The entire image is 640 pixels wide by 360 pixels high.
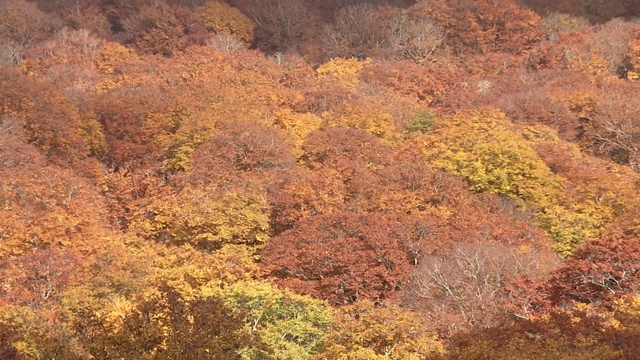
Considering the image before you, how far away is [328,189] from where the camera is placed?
54.1m

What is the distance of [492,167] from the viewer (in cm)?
5919

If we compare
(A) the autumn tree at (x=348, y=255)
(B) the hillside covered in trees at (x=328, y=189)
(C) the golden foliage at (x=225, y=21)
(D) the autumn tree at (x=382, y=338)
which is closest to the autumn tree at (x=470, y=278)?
(B) the hillside covered in trees at (x=328, y=189)

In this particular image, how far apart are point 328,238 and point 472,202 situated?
536 inches

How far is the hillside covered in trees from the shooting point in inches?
1184

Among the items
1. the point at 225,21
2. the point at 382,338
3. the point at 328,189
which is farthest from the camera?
the point at 225,21

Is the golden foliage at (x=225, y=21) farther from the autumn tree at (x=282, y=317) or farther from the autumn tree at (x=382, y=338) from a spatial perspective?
the autumn tree at (x=382, y=338)

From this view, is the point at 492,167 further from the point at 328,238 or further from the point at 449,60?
the point at 449,60

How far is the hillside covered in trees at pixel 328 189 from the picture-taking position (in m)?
30.1

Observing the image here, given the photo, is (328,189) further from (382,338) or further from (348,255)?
(382,338)

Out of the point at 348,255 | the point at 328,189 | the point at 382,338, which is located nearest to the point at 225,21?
the point at 328,189

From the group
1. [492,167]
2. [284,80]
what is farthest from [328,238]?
[284,80]

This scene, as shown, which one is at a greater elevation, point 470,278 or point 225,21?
point 470,278

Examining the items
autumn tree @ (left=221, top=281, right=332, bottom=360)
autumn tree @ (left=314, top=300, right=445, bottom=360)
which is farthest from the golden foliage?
autumn tree @ (left=314, top=300, right=445, bottom=360)

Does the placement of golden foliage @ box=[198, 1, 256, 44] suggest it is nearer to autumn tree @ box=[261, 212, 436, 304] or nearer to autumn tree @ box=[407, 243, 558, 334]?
autumn tree @ box=[261, 212, 436, 304]
